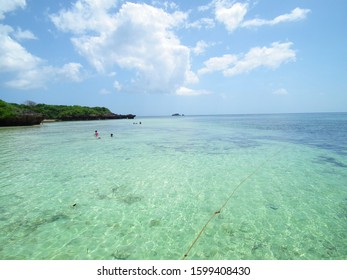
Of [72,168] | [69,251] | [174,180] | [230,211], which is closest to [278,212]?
[230,211]

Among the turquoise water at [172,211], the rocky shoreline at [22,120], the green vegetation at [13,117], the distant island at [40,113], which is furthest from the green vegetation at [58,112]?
the turquoise water at [172,211]

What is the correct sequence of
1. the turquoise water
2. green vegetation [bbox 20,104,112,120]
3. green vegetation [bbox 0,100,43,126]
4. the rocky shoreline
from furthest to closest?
green vegetation [bbox 20,104,112,120]
the rocky shoreline
green vegetation [bbox 0,100,43,126]
the turquoise water

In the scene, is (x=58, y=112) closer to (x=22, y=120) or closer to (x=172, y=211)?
(x=22, y=120)

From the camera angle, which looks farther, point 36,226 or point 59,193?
point 59,193

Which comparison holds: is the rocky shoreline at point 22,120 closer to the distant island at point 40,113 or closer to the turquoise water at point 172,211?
the distant island at point 40,113

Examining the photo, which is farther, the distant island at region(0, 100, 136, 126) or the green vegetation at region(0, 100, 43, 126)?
the distant island at region(0, 100, 136, 126)

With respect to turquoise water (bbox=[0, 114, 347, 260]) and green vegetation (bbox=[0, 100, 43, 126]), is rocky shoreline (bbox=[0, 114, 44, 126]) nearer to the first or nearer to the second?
green vegetation (bbox=[0, 100, 43, 126])

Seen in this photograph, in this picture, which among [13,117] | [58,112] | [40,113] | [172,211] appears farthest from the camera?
[58,112]

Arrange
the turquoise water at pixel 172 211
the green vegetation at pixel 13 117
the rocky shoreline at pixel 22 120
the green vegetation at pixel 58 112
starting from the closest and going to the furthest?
1. the turquoise water at pixel 172 211
2. the green vegetation at pixel 13 117
3. the rocky shoreline at pixel 22 120
4. the green vegetation at pixel 58 112

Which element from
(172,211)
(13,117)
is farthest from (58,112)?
(172,211)

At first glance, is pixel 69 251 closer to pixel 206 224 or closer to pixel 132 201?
pixel 132 201

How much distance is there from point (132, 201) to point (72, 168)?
6851 millimetres

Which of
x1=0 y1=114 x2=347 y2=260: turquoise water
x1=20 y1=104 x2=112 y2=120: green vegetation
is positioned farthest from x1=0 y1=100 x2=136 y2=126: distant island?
x1=0 y1=114 x2=347 y2=260: turquoise water

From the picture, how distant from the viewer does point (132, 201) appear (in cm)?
864
